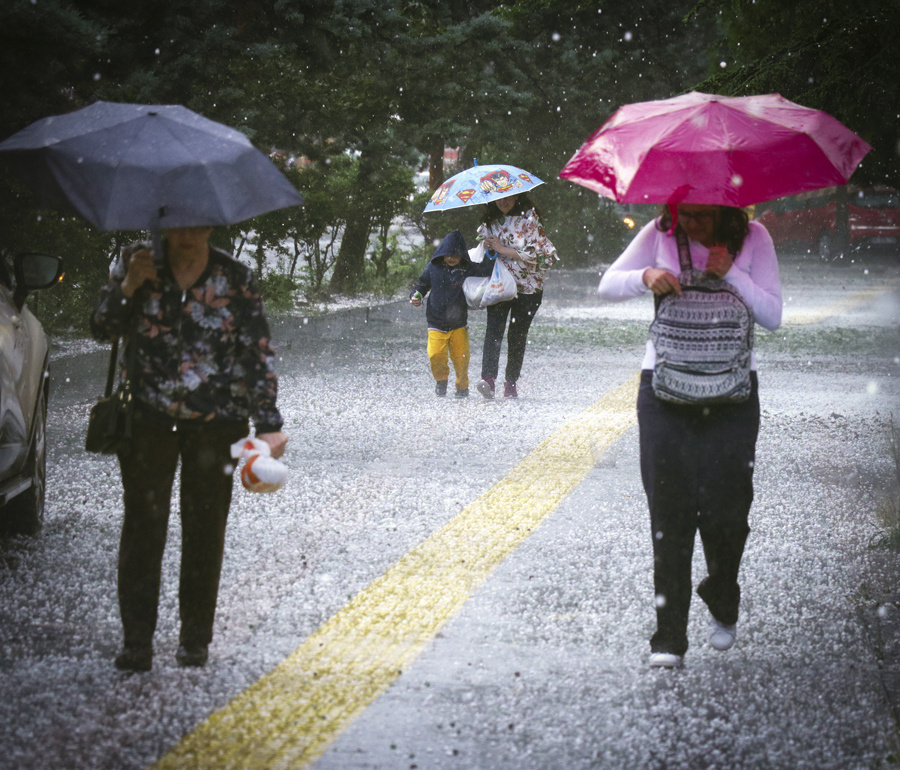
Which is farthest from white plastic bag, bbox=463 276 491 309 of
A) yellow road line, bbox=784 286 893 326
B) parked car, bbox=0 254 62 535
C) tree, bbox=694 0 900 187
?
yellow road line, bbox=784 286 893 326

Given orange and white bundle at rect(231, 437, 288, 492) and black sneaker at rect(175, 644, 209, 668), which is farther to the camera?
black sneaker at rect(175, 644, 209, 668)

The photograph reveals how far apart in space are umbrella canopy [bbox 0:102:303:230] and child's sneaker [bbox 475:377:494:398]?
18.1 ft

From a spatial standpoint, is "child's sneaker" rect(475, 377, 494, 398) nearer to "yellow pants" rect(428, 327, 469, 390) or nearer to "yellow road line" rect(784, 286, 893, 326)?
"yellow pants" rect(428, 327, 469, 390)

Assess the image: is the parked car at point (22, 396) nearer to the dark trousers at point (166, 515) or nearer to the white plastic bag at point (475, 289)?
the dark trousers at point (166, 515)

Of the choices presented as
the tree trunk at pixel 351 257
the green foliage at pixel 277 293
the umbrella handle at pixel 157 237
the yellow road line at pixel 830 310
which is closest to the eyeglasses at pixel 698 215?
the umbrella handle at pixel 157 237

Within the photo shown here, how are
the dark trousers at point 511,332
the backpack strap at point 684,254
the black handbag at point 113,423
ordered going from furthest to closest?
the dark trousers at point 511,332, the backpack strap at point 684,254, the black handbag at point 113,423

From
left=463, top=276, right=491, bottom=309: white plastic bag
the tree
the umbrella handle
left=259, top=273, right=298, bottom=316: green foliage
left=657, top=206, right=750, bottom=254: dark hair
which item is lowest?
left=259, top=273, right=298, bottom=316: green foliage

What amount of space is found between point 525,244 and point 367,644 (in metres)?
5.45

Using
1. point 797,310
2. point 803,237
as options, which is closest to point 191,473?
point 797,310

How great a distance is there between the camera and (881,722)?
3404 mm

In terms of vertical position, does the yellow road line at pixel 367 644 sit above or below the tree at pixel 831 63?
below

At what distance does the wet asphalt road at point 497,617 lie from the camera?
3275mm

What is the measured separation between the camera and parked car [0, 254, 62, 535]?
4668 millimetres

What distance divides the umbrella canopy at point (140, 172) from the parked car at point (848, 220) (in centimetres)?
2420
